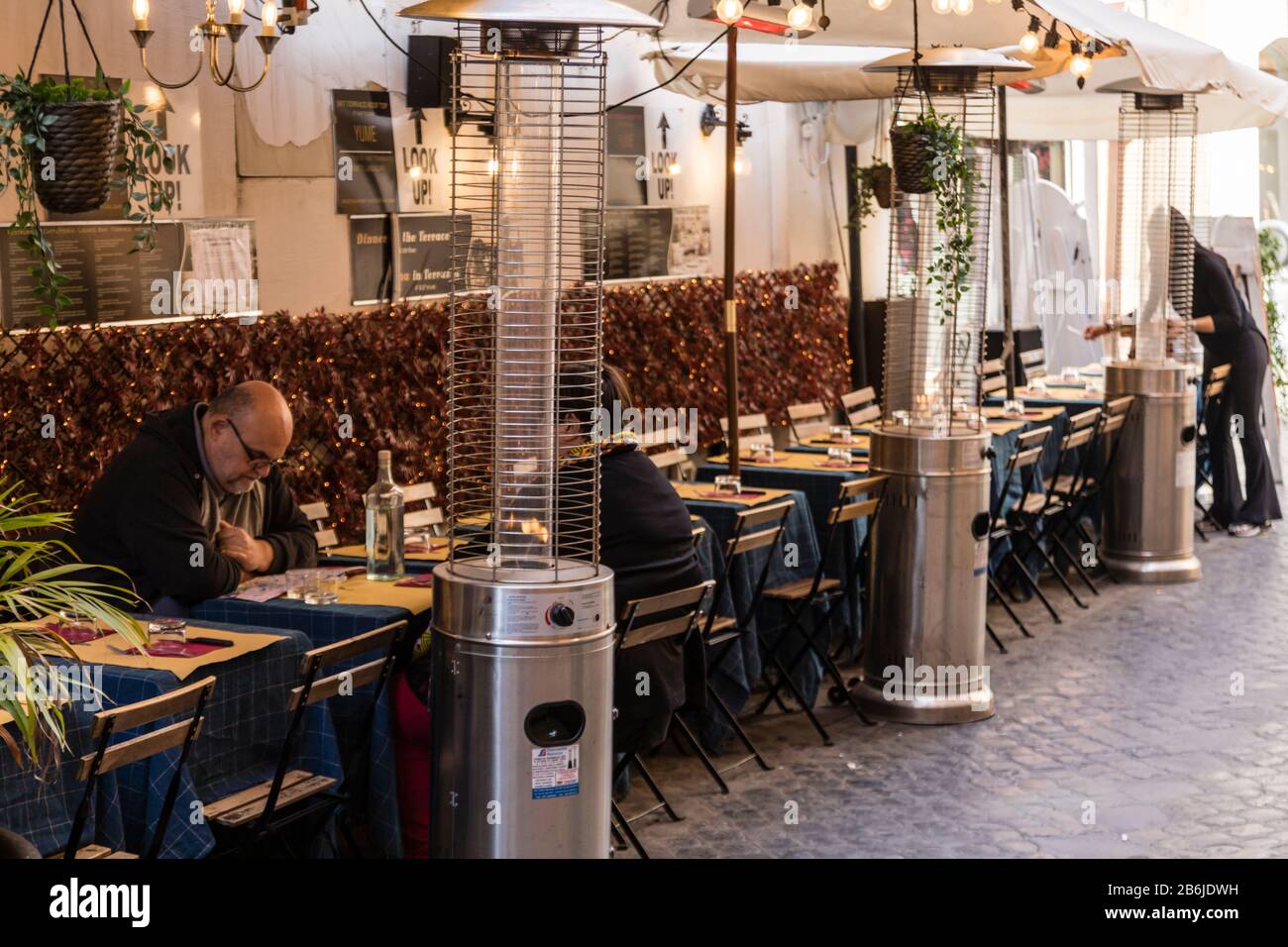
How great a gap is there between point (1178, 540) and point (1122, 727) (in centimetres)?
323

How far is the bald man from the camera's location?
5449 mm

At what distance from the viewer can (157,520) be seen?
5430 mm

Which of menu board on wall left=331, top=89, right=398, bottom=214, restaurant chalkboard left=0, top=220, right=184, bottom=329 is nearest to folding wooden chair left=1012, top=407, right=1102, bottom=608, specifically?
menu board on wall left=331, top=89, right=398, bottom=214

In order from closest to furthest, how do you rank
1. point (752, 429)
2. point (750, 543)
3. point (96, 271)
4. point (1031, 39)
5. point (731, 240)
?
point (96, 271), point (750, 543), point (1031, 39), point (731, 240), point (752, 429)

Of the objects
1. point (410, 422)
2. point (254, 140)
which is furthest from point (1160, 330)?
point (254, 140)

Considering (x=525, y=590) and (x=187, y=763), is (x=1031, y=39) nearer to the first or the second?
(x=525, y=590)

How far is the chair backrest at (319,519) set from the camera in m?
6.93

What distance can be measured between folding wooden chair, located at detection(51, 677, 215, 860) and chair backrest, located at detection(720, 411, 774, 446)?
16.8ft

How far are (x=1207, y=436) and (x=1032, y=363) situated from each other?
4.89ft

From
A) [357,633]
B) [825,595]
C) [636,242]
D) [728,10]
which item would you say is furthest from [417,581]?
[636,242]

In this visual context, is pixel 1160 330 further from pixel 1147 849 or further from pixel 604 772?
pixel 604 772

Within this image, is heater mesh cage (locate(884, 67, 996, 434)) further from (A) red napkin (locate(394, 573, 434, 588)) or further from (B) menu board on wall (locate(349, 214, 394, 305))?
(A) red napkin (locate(394, 573, 434, 588))

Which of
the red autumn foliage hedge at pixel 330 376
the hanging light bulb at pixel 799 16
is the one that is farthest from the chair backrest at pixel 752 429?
the hanging light bulb at pixel 799 16
